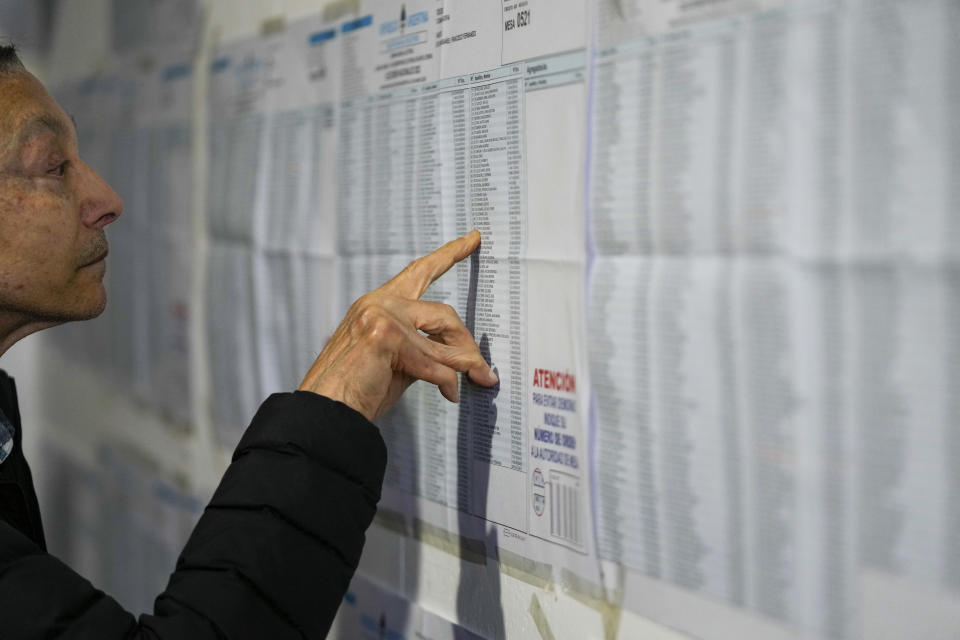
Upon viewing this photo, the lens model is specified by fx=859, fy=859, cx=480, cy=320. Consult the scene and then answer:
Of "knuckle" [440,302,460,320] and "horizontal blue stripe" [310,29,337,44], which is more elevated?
"horizontal blue stripe" [310,29,337,44]

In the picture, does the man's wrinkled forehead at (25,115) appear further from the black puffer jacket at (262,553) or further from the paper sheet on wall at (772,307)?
the paper sheet on wall at (772,307)

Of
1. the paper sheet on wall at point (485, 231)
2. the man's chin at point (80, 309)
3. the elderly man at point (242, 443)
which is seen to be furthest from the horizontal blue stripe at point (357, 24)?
the man's chin at point (80, 309)

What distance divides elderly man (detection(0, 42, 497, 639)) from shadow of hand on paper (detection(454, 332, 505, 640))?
44 millimetres

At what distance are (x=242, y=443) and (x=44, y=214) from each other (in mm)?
393

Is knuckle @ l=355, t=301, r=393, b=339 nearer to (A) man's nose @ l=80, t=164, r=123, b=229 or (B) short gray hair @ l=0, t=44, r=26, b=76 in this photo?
(A) man's nose @ l=80, t=164, r=123, b=229

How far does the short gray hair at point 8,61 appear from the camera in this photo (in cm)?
98

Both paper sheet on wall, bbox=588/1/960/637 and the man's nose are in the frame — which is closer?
paper sheet on wall, bbox=588/1/960/637

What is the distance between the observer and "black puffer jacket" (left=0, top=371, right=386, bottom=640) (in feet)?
2.36

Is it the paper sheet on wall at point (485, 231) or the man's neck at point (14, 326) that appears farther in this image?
the man's neck at point (14, 326)

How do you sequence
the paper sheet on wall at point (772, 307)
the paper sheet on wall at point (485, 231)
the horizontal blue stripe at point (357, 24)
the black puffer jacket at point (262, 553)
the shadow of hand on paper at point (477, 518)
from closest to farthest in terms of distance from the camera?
the paper sheet on wall at point (772, 307), the black puffer jacket at point (262, 553), the paper sheet on wall at point (485, 231), the shadow of hand on paper at point (477, 518), the horizontal blue stripe at point (357, 24)

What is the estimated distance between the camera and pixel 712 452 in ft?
2.36

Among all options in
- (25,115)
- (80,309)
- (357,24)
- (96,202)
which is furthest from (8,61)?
(357,24)

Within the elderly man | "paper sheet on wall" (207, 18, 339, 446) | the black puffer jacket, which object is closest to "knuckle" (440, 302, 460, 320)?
the elderly man

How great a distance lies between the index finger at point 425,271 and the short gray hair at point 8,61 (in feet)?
1.67
